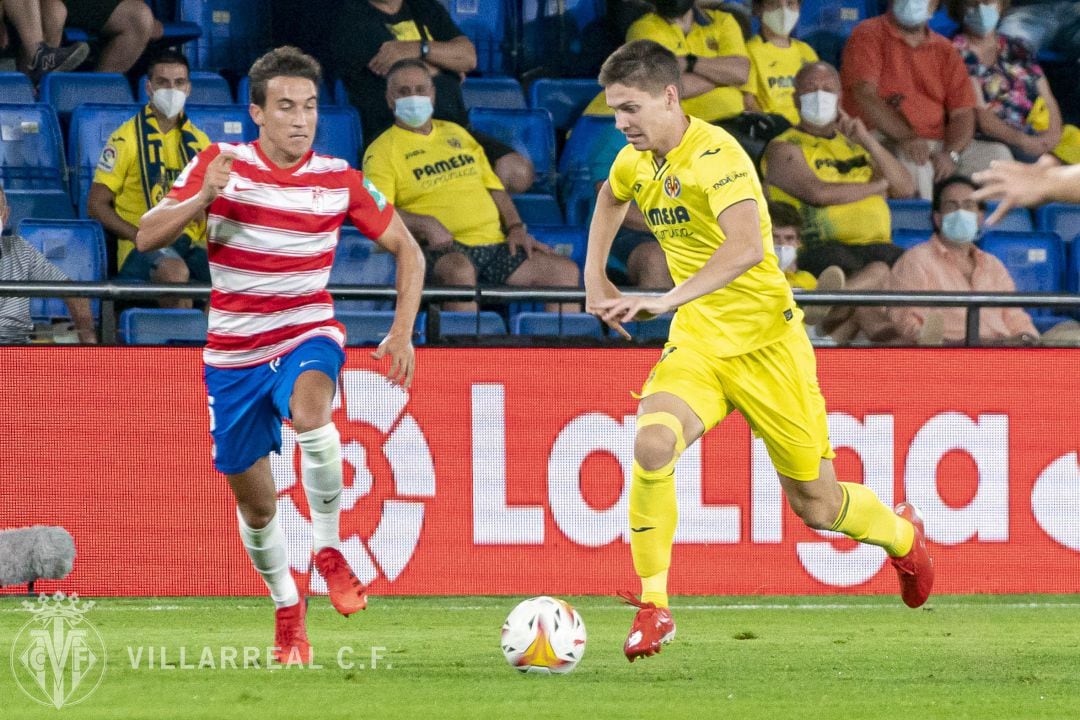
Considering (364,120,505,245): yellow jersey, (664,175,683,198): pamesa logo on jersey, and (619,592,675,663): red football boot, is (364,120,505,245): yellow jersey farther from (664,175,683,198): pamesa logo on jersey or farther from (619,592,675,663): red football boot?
(619,592,675,663): red football boot

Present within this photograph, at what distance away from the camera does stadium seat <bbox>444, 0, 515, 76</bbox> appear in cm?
1148

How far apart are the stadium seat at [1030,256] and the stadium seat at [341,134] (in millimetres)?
4189

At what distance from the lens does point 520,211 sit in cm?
1060

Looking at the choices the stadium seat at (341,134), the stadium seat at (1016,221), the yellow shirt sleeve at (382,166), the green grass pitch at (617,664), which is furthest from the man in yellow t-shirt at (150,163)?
the stadium seat at (1016,221)

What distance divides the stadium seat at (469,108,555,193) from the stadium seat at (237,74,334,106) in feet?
2.83

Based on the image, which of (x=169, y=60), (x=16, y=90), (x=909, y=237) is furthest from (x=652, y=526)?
(x=16, y=90)

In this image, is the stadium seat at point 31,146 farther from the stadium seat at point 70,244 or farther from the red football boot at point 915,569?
the red football boot at point 915,569

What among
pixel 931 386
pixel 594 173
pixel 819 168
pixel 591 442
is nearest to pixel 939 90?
pixel 819 168

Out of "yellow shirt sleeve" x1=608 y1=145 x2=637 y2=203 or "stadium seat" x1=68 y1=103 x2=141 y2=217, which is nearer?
"yellow shirt sleeve" x1=608 y1=145 x2=637 y2=203

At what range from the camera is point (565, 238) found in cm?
1015

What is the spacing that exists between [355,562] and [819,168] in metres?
4.52

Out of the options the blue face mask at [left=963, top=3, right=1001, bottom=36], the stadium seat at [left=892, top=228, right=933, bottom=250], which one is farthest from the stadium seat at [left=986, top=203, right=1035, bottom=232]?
the blue face mask at [left=963, top=3, right=1001, bottom=36]

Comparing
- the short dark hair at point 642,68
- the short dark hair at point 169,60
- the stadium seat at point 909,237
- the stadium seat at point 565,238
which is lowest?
the stadium seat at point 909,237

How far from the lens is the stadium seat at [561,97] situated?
11.2 m
